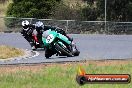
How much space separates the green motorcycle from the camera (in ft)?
19.0

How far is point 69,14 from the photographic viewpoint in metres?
40.8

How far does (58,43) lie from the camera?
614cm

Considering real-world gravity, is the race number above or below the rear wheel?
above

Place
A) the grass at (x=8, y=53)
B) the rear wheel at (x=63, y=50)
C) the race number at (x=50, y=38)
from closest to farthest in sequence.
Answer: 1. the race number at (x=50, y=38)
2. the rear wheel at (x=63, y=50)
3. the grass at (x=8, y=53)

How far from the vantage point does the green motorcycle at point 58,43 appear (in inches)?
228

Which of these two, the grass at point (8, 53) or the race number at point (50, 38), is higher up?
the race number at point (50, 38)

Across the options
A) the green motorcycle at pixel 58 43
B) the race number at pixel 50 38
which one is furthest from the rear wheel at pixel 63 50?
the race number at pixel 50 38

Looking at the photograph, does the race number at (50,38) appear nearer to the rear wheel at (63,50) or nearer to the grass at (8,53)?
the rear wheel at (63,50)

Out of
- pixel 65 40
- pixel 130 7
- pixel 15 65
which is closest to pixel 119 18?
pixel 130 7

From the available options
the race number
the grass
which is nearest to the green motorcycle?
the race number

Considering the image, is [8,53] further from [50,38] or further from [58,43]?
[50,38]

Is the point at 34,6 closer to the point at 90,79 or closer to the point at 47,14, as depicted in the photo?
the point at 47,14

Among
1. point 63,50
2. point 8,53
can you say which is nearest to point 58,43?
point 63,50

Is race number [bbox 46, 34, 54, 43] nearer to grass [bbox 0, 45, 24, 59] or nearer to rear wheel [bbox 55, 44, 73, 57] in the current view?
rear wheel [bbox 55, 44, 73, 57]
